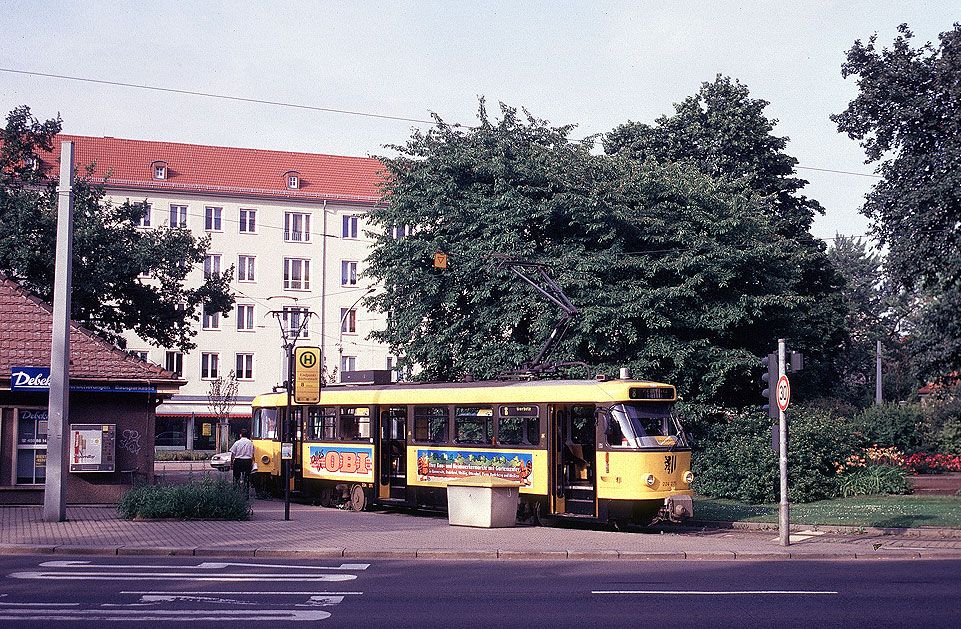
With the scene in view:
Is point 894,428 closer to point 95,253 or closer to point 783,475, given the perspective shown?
point 783,475

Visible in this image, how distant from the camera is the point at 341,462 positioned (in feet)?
85.8

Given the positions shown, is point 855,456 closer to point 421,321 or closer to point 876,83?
point 876,83

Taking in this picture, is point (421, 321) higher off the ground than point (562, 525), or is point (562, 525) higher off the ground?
point (421, 321)

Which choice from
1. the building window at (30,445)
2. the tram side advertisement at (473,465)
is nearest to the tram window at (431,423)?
the tram side advertisement at (473,465)

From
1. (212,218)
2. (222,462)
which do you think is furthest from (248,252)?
(222,462)

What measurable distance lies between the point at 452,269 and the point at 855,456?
531 inches

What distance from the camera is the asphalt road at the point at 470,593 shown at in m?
9.93

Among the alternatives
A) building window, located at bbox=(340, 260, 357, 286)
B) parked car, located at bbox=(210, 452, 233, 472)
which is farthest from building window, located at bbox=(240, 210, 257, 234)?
parked car, located at bbox=(210, 452, 233, 472)

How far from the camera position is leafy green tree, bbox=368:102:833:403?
30438 mm

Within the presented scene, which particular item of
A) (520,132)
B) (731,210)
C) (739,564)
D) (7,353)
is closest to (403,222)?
(520,132)

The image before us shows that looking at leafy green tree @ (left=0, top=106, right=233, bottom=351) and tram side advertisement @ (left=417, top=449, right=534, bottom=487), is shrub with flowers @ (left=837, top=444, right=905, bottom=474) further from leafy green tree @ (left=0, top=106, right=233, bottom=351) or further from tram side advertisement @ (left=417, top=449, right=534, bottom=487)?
leafy green tree @ (left=0, top=106, right=233, bottom=351)

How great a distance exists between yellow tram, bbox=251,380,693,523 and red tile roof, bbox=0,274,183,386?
489 centimetres

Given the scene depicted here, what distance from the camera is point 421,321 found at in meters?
34.1

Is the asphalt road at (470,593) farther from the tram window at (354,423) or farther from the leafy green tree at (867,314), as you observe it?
the leafy green tree at (867,314)
